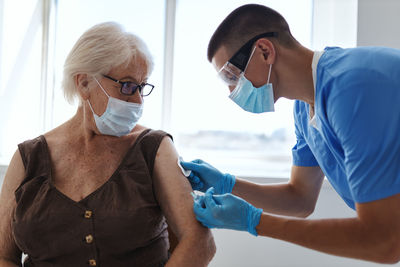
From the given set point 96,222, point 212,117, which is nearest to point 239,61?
point 96,222

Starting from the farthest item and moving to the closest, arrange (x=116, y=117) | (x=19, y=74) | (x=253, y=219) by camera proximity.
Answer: (x=19, y=74), (x=116, y=117), (x=253, y=219)

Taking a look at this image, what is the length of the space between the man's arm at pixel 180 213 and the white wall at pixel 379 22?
4.86 feet

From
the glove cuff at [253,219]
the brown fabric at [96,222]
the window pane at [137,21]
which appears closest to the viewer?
the glove cuff at [253,219]

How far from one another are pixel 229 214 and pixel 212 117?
5.39ft

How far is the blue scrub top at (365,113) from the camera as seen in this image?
966 millimetres

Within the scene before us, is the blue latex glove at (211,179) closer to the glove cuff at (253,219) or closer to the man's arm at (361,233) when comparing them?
the glove cuff at (253,219)

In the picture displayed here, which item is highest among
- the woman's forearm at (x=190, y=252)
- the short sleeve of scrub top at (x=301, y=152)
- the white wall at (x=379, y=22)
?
the white wall at (x=379, y=22)

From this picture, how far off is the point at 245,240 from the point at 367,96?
1.41 meters

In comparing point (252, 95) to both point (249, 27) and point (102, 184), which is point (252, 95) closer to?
point (249, 27)

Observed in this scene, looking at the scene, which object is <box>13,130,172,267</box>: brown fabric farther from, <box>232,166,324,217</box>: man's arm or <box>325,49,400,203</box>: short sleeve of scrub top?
<box>325,49,400,203</box>: short sleeve of scrub top

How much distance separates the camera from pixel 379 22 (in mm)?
2162

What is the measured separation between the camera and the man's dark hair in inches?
49.3

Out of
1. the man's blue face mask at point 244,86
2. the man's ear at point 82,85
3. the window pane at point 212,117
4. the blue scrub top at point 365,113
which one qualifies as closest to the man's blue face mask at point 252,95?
the man's blue face mask at point 244,86

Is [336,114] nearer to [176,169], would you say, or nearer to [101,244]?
[176,169]
